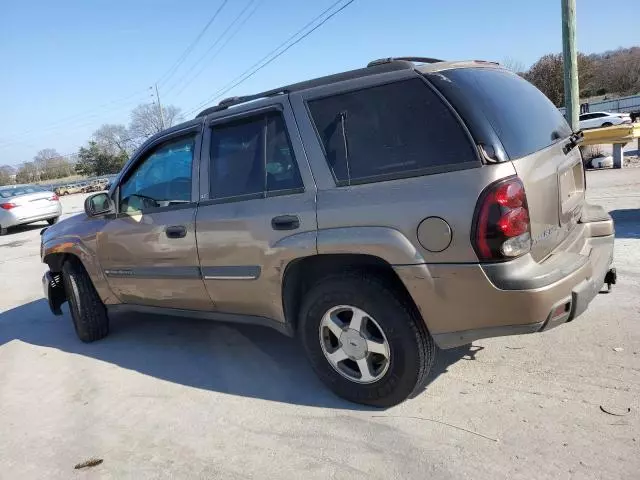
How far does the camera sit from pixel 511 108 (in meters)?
3.02

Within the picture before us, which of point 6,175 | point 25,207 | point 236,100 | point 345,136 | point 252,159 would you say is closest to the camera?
point 345,136

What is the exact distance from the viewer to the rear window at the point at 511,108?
2.79 metres

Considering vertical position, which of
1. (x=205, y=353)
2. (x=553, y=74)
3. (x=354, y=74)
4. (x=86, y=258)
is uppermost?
(x=553, y=74)

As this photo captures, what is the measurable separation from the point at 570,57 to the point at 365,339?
8337 mm

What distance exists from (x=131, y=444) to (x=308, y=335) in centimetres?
125

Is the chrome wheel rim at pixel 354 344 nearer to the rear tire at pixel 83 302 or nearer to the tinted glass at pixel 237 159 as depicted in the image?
the tinted glass at pixel 237 159

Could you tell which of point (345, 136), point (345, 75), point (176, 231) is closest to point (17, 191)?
point (176, 231)

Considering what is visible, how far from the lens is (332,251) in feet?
10.0

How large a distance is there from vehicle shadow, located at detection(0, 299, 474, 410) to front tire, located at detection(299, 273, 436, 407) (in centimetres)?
21

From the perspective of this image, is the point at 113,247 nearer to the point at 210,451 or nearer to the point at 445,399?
the point at 210,451

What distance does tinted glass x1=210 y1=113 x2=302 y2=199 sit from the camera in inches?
133

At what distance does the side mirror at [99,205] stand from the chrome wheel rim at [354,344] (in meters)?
2.33

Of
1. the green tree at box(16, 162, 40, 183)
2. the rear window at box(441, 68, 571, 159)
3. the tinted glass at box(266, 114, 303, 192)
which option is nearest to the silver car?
the tinted glass at box(266, 114, 303, 192)

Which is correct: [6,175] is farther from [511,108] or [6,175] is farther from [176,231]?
[511,108]
